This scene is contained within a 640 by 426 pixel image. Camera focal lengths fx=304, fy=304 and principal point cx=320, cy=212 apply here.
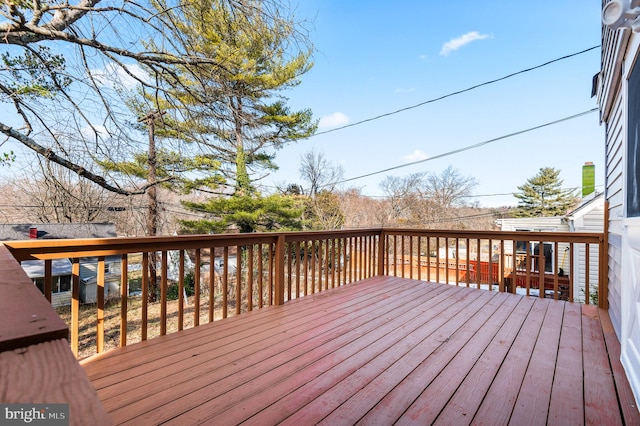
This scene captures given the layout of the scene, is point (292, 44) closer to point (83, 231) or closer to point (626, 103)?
point (626, 103)

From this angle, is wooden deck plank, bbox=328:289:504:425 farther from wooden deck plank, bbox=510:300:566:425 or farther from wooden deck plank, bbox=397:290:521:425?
wooden deck plank, bbox=510:300:566:425

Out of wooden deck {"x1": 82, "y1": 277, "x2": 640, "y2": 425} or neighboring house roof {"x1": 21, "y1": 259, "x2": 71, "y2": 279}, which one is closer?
wooden deck {"x1": 82, "y1": 277, "x2": 640, "y2": 425}

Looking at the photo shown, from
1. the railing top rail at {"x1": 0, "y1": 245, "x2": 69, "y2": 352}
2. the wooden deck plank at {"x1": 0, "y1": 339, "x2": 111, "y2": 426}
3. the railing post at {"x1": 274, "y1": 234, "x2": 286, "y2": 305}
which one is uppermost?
the railing top rail at {"x1": 0, "y1": 245, "x2": 69, "y2": 352}

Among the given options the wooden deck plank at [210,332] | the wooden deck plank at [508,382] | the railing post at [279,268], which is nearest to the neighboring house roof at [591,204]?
the wooden deck plank at [508,382]

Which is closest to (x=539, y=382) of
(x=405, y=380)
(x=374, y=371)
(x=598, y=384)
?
(x=598, y=384)

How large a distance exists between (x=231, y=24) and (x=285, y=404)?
12.2 feet

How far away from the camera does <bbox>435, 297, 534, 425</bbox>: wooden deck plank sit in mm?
1511

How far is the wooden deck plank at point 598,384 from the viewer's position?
152 cm

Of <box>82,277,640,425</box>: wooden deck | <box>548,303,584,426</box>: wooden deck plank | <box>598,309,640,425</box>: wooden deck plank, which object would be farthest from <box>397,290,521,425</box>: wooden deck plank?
<box>598,309,640,425</box>: wooden deck plank

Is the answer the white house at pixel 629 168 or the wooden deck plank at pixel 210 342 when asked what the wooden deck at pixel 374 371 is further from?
the white house at pixel 629 168

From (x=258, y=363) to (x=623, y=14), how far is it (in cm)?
271

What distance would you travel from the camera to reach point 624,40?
1.98 m

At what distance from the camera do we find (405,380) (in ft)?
5.98

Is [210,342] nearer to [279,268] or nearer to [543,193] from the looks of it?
Answer: [279,268]
